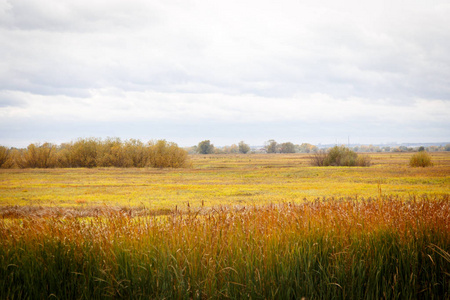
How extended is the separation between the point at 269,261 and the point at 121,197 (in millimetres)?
19653

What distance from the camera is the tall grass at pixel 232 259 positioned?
5.00 meters

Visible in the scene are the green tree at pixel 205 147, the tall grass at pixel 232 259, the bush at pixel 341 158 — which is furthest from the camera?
the green tree at pixel 205 147

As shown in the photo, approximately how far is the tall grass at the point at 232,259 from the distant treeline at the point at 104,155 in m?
54.8

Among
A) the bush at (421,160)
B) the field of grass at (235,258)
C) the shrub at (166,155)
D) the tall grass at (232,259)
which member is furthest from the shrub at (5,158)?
the bush at (421,160)

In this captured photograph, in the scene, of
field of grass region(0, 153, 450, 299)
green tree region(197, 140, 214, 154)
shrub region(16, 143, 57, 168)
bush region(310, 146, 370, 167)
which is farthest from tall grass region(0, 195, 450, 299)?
green tree region(197, 140, 214, 154)

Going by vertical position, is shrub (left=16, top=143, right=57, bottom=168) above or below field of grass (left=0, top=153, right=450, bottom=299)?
above

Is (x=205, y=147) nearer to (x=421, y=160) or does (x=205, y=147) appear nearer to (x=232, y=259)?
(x=421, y=160)

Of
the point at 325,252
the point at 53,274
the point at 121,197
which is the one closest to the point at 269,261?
the point at 325,252

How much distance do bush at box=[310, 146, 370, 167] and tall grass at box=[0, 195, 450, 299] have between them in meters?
52.5

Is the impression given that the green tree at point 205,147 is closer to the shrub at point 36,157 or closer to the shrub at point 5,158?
the shrub at point 36,157

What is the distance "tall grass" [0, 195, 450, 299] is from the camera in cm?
500

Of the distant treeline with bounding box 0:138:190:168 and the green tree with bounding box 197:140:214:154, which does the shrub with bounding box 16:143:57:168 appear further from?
the green tree with bounding box 197:140:214:154

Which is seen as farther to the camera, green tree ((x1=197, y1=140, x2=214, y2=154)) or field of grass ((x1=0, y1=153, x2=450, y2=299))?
green tree ((x1=197, y1=140, x2=214, y2=154))

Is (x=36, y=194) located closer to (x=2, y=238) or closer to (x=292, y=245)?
(x=2, y=238)
